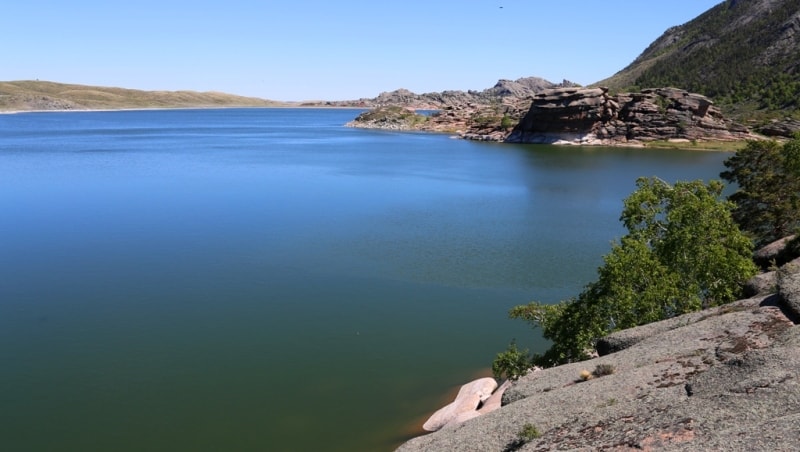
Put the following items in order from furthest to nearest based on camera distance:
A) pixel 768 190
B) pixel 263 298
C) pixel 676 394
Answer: pixel 768 190 → pixel 263 298 → pixel 676 394

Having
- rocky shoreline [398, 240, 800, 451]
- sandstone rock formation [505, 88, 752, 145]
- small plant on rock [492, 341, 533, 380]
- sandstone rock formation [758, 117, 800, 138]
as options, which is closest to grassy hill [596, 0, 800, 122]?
sandstone rock formation [758, 117, 800, 138]

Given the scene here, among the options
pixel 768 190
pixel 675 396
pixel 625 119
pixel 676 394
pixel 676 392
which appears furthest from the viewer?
pixel 625 119

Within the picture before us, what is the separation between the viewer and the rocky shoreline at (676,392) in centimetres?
1046

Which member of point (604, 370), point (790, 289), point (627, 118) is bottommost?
point (604, 370)

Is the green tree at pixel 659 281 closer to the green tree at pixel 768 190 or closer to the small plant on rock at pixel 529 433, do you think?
the small plant on rock at pixel 529 433

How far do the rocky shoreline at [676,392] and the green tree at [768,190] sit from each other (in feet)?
54.8

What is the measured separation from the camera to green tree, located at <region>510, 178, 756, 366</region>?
68.0 ft

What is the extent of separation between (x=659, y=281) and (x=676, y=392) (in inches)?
365

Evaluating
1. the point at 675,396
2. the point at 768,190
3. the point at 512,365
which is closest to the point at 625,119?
the point at 768,190

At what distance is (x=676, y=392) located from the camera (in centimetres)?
1240

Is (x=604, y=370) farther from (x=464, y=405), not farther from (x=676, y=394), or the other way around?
(x=464, y=405)

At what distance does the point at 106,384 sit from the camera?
81.3 feet

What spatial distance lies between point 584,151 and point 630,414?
111693 millimetres

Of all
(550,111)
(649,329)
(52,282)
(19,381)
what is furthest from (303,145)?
(649,329)
